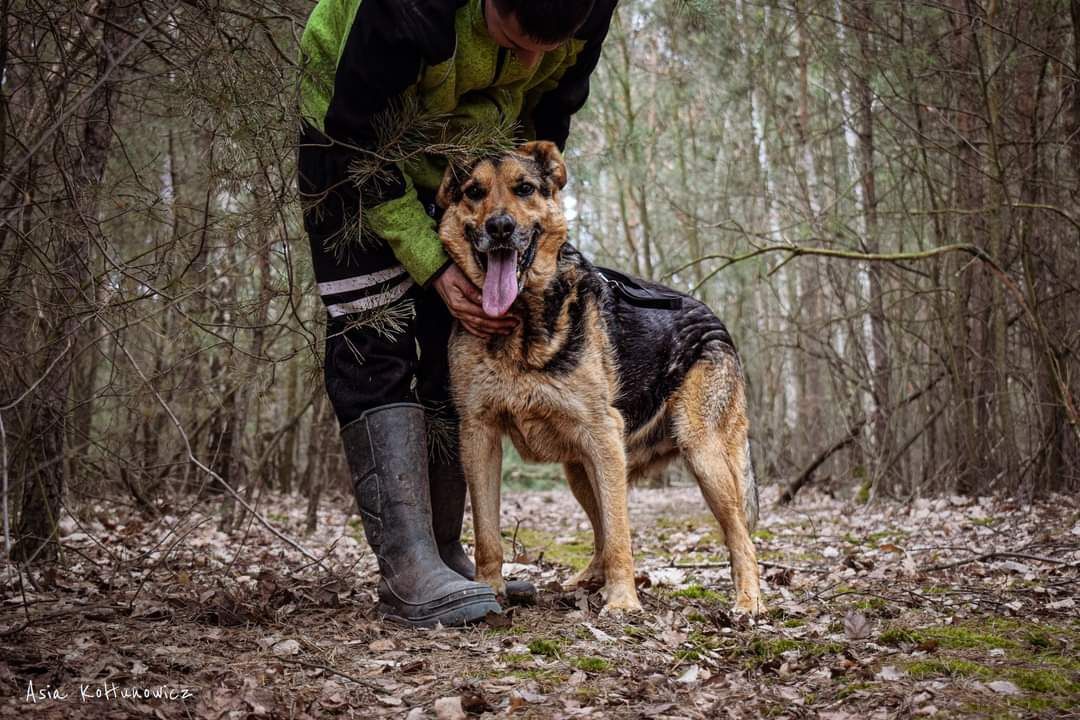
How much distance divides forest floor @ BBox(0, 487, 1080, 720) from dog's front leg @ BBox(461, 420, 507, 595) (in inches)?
12.0

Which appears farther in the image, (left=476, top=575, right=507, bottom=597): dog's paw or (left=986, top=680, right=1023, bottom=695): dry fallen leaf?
(left=476, top=575, right=507, bottom=597): dog's paw

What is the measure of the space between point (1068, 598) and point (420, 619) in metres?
2.86

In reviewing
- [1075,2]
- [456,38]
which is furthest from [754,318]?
[456,38]

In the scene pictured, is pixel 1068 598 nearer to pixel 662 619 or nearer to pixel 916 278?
pixel 662 619

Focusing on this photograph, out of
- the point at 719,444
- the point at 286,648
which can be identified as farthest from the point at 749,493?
the point at 286,648

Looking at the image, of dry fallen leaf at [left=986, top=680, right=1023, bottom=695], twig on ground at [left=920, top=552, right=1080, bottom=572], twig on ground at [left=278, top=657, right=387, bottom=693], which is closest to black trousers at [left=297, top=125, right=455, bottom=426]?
twig on ground at [left=278, top=657, right=387, bottom=693]

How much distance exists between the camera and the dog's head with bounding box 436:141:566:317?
3.72 metres

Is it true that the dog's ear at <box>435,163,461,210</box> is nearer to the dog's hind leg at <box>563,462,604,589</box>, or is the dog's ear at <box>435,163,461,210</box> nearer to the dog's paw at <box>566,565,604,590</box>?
the dog's hind leg at <box>563,462,604,589</box>

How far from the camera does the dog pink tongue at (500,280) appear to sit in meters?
3.69

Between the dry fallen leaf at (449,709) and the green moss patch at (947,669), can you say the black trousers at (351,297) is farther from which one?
the green moss patch at (947,669)

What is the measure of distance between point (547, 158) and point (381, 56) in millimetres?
1042

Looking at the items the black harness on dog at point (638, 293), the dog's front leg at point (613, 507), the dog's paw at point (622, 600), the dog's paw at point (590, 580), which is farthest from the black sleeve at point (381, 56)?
the dog's paw at point (590, 580)

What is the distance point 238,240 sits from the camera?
3.85 m

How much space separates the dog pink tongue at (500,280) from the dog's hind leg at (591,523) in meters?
1.17
